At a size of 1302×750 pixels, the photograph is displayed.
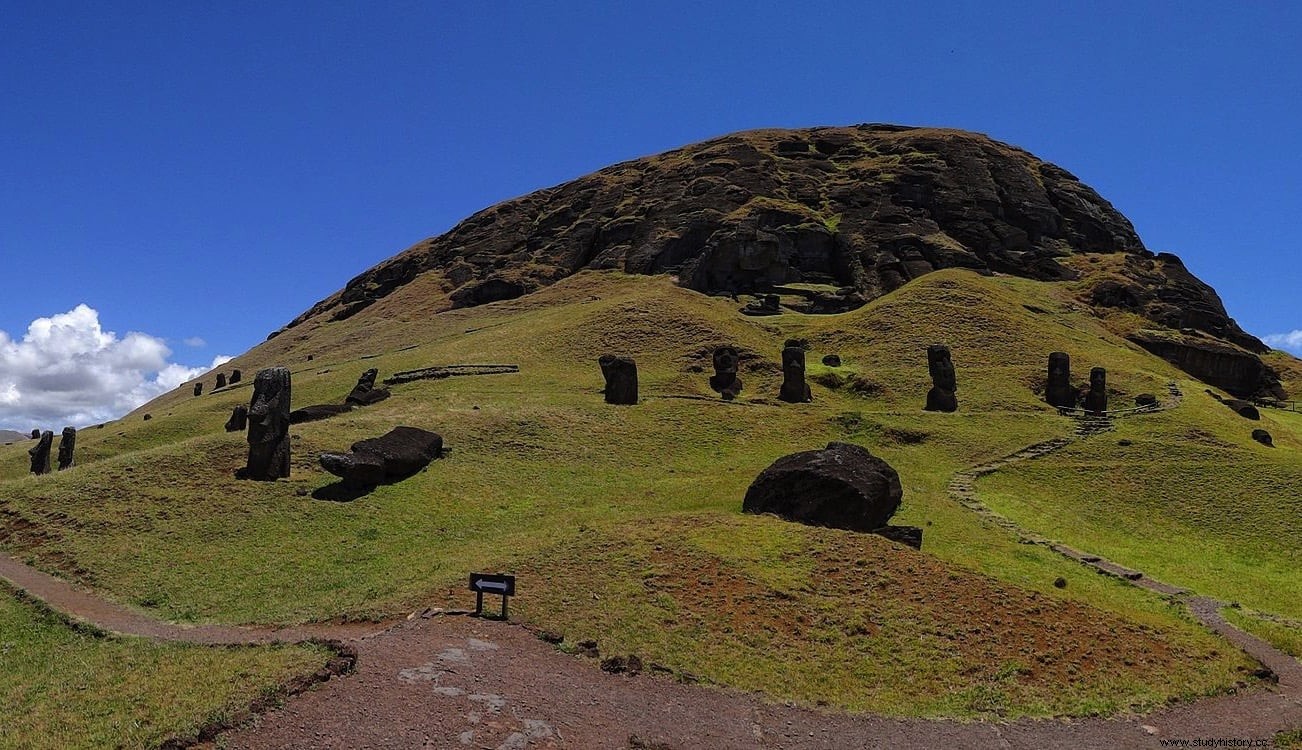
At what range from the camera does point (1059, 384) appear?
52625 mm

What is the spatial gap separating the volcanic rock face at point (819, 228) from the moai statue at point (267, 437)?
56.4 metres

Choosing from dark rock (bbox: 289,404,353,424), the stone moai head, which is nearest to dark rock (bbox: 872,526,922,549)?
the stone moai head

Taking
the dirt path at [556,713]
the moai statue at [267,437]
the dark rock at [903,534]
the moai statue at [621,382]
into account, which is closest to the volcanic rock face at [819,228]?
the moai statue at [621,382]

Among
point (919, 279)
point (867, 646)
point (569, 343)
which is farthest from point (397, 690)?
point (919, 279)

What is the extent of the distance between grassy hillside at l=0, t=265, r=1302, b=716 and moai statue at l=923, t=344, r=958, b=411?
2.35 meters

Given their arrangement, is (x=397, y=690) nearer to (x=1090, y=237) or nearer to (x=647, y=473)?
(x=647, y=473)

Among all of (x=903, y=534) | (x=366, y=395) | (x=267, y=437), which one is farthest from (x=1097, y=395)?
(x=267, y=437)

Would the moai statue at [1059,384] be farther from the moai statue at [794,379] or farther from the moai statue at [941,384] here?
the moai statue at [794,379]

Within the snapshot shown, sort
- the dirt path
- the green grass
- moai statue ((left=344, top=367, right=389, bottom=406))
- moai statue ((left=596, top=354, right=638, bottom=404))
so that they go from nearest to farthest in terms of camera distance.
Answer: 1. the green grass
2. the dirt path
3. moai statue ((left=596, top=354, right=638, bottom=404))
4. moai statue ((left=344, top=367, right=389, bottom=406))

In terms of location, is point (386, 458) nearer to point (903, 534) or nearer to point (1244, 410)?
point (903, 534)

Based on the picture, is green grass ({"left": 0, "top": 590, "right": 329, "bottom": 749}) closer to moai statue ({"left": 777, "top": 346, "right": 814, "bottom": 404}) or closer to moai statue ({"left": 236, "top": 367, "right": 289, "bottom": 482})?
moai statue ({"left": 236, "top": 367, "right": 289, "bottom": 482})

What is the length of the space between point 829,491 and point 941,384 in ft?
94.6

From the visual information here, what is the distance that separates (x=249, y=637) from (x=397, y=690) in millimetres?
6443

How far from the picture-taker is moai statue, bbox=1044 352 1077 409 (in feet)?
172
